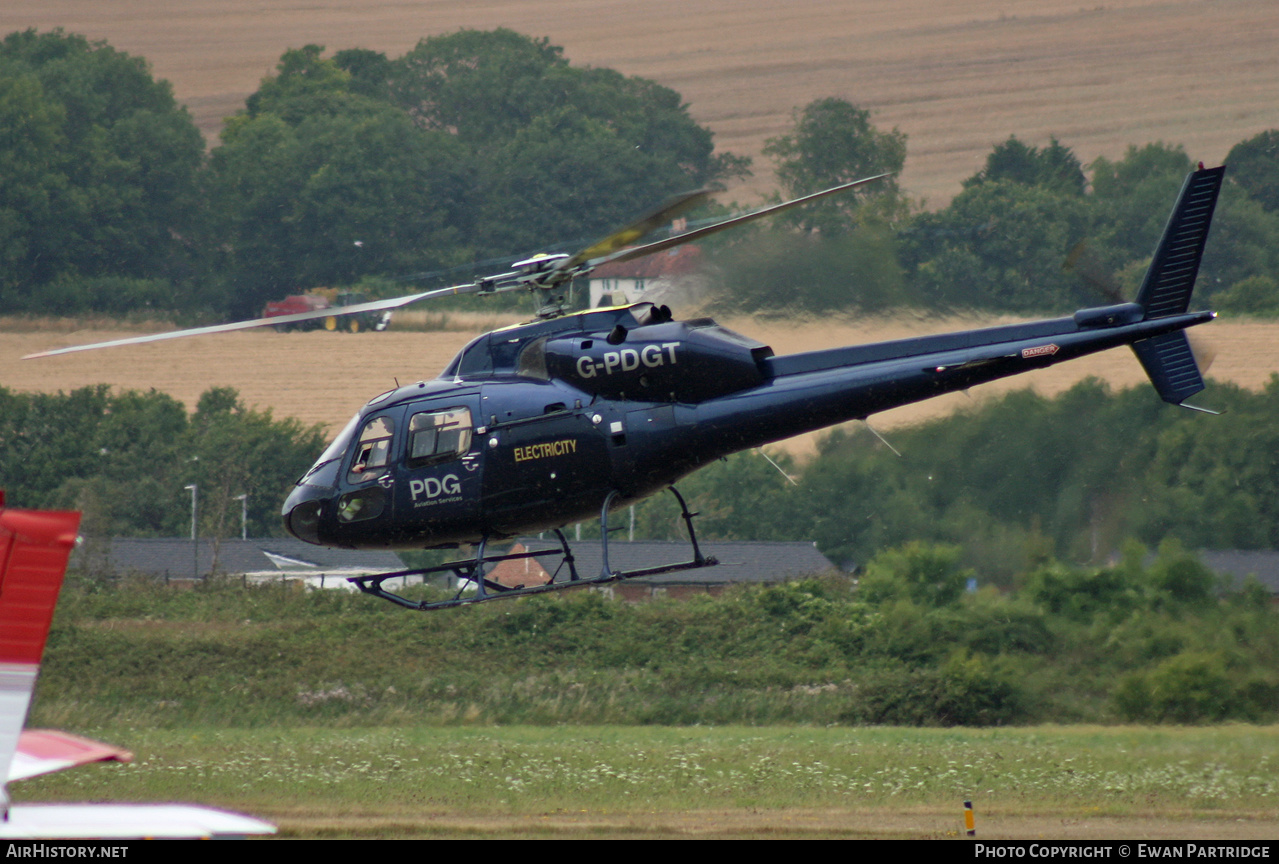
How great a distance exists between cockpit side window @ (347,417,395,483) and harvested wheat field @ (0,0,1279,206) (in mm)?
49180

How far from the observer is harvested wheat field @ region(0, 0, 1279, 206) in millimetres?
71562

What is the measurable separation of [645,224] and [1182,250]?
6086mm

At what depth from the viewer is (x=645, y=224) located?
12062mm

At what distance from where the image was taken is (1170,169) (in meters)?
60.9

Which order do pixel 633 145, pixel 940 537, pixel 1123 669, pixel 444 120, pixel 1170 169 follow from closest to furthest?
pixel 1123 669 → pixel 940 537 → pixel 1170 169 → pixel 633 145 → pixel 444 120

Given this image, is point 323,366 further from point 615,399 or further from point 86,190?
point 615,399

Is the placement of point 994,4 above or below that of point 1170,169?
above

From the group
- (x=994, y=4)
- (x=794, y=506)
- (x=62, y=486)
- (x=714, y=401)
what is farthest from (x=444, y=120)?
(x=714, y=401)

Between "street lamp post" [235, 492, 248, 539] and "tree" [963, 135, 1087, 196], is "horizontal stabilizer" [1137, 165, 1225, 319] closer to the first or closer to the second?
"street lamp post" [235, 492, 248, 539]

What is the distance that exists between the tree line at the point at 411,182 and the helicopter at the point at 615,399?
81.2 ft

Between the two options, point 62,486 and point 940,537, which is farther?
point 62,486

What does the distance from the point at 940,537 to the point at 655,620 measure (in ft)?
22.3
